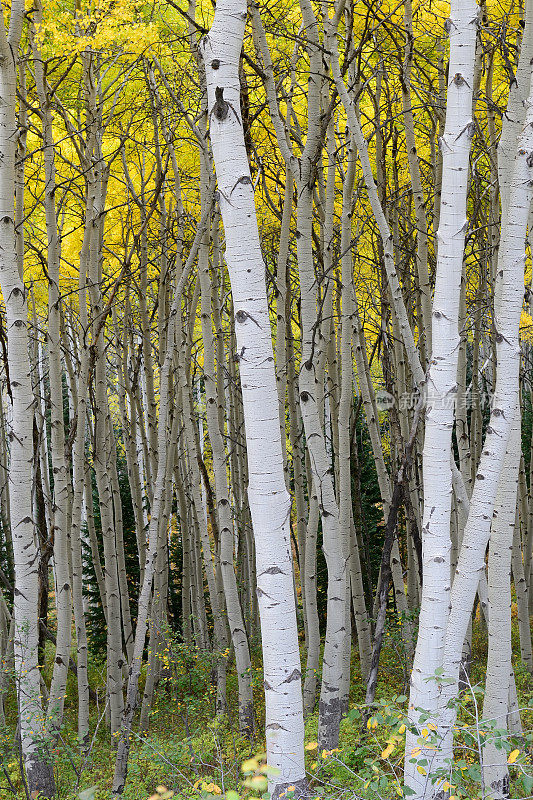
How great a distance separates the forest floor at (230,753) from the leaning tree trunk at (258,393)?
0.86 ft

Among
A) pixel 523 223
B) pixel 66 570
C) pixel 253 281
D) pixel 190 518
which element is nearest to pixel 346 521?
pixel 66 570

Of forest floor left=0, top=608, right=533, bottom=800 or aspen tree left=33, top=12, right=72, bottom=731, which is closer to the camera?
forest floor left=0, top=608, right=533, bottom=800

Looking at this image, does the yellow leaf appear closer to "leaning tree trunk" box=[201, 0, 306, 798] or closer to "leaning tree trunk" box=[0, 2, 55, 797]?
"leaning tree trunk" box=[201, 0, 306, 798]

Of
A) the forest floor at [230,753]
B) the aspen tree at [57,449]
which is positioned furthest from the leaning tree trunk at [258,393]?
the aspen tree at [57,449]

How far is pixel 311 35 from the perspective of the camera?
3.91 meters

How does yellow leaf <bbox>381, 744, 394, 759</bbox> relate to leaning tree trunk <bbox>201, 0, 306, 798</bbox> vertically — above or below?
below

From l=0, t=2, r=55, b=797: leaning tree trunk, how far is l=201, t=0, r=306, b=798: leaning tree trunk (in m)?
2.46

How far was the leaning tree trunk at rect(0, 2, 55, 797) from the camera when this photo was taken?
13.5 ft

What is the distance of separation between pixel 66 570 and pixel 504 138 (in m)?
4.08

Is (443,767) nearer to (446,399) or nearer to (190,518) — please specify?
(446,399)

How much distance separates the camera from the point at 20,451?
4.23 m

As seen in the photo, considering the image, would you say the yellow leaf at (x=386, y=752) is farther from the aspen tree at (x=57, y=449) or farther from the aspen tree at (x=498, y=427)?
the aspen tree at (x=57, y=449)

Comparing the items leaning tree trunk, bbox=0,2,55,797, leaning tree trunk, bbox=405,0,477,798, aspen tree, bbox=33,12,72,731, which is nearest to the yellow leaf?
leaning tree trunk, bbox=405,0,477,798

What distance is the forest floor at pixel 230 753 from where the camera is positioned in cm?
255
